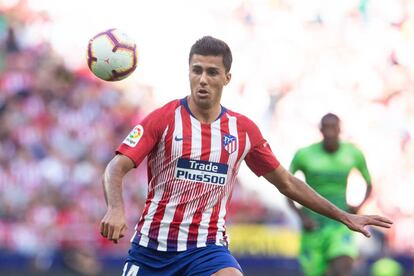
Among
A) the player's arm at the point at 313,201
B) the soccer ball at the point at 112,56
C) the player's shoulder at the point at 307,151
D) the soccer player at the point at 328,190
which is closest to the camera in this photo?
the player's arm at the point at 313,201

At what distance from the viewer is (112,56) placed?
20.0 ft

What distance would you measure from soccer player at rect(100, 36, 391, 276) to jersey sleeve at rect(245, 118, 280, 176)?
0.10 meters

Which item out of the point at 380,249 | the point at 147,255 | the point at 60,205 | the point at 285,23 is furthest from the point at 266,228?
the point at 147,255

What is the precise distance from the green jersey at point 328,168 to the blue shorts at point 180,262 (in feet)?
14.0

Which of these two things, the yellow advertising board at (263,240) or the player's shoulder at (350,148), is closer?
the player's shoulder at (350,148)

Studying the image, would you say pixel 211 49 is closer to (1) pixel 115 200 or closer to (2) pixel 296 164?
(1) pixel 115 200

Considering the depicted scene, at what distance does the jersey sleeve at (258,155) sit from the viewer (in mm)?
6004

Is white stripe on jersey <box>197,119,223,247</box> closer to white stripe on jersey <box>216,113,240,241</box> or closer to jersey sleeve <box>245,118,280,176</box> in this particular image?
white stripe on jersey <box>216,113,240,241</box>

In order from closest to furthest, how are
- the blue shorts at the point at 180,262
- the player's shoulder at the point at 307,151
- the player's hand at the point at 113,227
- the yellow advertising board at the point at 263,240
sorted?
the player's hand at the point at 113,227 < the blue shorts at the point at 180,262 < the player's shoulder at the point at 307,151 < the yellow advertising board at the point at 263,240

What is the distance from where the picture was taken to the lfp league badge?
19.2ft

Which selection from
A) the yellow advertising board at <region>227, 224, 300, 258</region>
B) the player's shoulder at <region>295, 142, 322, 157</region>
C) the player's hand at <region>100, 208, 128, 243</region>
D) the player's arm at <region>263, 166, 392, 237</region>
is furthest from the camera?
the yellow advertising board at <region>227, 224, 300, 258</region>

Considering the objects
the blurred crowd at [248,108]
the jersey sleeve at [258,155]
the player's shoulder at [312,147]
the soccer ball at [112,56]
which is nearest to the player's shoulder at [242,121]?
the jersey sleeve at [258,155]

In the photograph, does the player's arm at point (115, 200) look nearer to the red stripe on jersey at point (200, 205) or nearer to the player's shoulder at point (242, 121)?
the red stripe on jersey at point (200, 205)

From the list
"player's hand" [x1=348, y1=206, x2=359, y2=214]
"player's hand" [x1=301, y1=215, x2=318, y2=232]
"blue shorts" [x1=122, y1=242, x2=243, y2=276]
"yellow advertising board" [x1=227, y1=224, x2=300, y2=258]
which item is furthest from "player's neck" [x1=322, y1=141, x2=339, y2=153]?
"yellow advertising board" [x1=227, y1=224, x2=300, y2=258]
